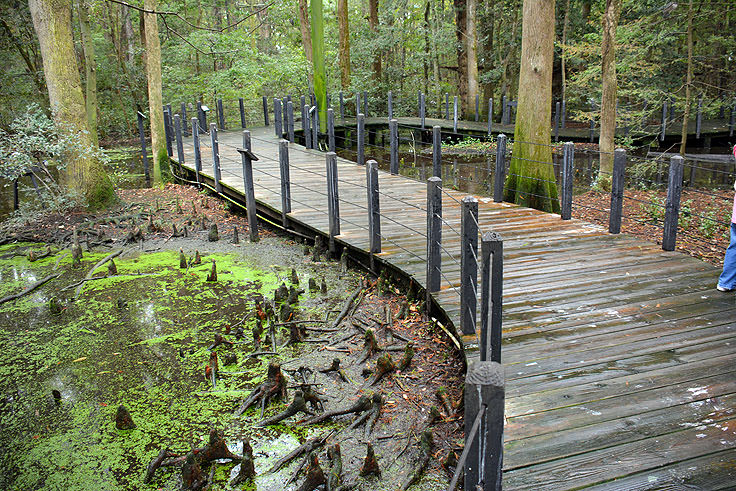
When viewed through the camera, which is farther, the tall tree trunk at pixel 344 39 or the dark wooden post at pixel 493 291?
the tall tree trunk at pixel 344 39

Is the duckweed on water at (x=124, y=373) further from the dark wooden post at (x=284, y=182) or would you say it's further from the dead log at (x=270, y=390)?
the dark wooden post at (x=284, y=182)

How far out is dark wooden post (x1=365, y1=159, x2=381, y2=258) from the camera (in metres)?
5.91

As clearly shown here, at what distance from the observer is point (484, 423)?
1873mm

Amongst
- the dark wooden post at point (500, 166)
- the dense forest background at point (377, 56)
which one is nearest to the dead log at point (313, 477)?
the dark wooden post at point (500, 166)

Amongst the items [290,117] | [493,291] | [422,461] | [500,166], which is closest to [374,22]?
[290,117]

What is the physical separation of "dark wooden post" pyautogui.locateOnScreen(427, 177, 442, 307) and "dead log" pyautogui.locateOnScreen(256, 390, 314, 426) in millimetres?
1588

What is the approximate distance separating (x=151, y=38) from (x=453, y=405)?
11208mm

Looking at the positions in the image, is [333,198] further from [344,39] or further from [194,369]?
[344,39]

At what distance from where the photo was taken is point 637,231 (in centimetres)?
906

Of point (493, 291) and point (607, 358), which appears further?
point (607, 358)

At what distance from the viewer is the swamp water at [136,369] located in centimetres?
354

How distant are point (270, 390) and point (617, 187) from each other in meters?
4.26

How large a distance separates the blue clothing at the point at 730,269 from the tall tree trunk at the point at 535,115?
3679 millimetres

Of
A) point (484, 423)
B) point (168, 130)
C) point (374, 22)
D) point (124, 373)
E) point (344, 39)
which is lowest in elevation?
point (124, 373)
